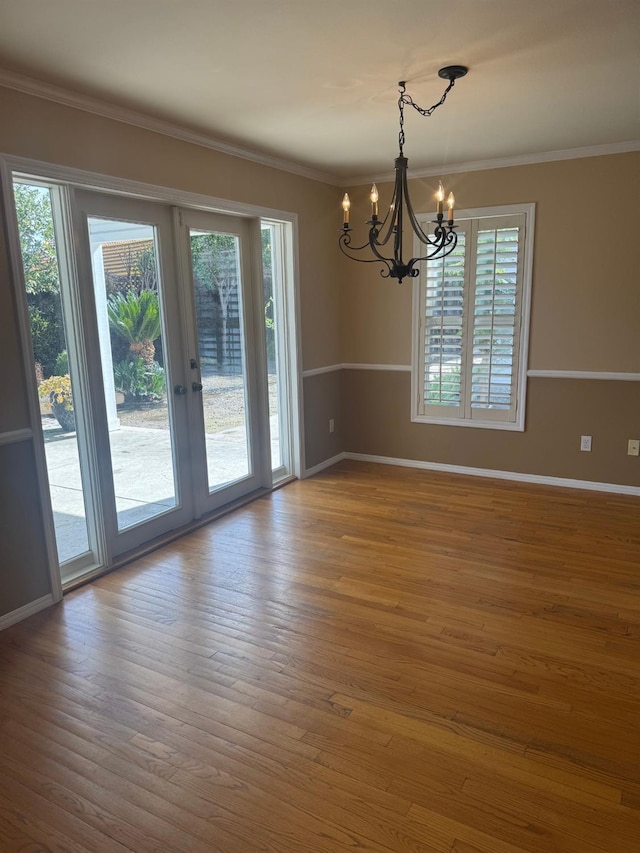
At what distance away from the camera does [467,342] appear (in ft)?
16.0

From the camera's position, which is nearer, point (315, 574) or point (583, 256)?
point (315, 574)

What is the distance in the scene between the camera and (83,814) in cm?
180

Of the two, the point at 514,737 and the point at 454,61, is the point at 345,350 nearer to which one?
the point at 454,61

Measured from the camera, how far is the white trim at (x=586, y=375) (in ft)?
14.3

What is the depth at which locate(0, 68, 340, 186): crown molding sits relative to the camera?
2658 millimetres

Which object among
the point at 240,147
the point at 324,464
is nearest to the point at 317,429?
the point at 324,464

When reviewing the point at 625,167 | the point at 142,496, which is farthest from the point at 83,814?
the point at 625,167

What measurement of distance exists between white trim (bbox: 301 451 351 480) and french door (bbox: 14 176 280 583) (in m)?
0.60

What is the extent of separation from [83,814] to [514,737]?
1460 mm

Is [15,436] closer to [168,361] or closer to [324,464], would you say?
[168,361]

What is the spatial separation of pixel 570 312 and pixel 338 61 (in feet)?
9.10

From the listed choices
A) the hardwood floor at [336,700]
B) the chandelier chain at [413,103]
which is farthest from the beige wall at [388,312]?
the chandelier chain at [413,103]

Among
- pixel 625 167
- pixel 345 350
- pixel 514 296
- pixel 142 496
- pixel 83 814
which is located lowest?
pixel 83 814

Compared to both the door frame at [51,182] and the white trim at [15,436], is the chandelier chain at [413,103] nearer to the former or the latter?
the door frame at [51,182]
